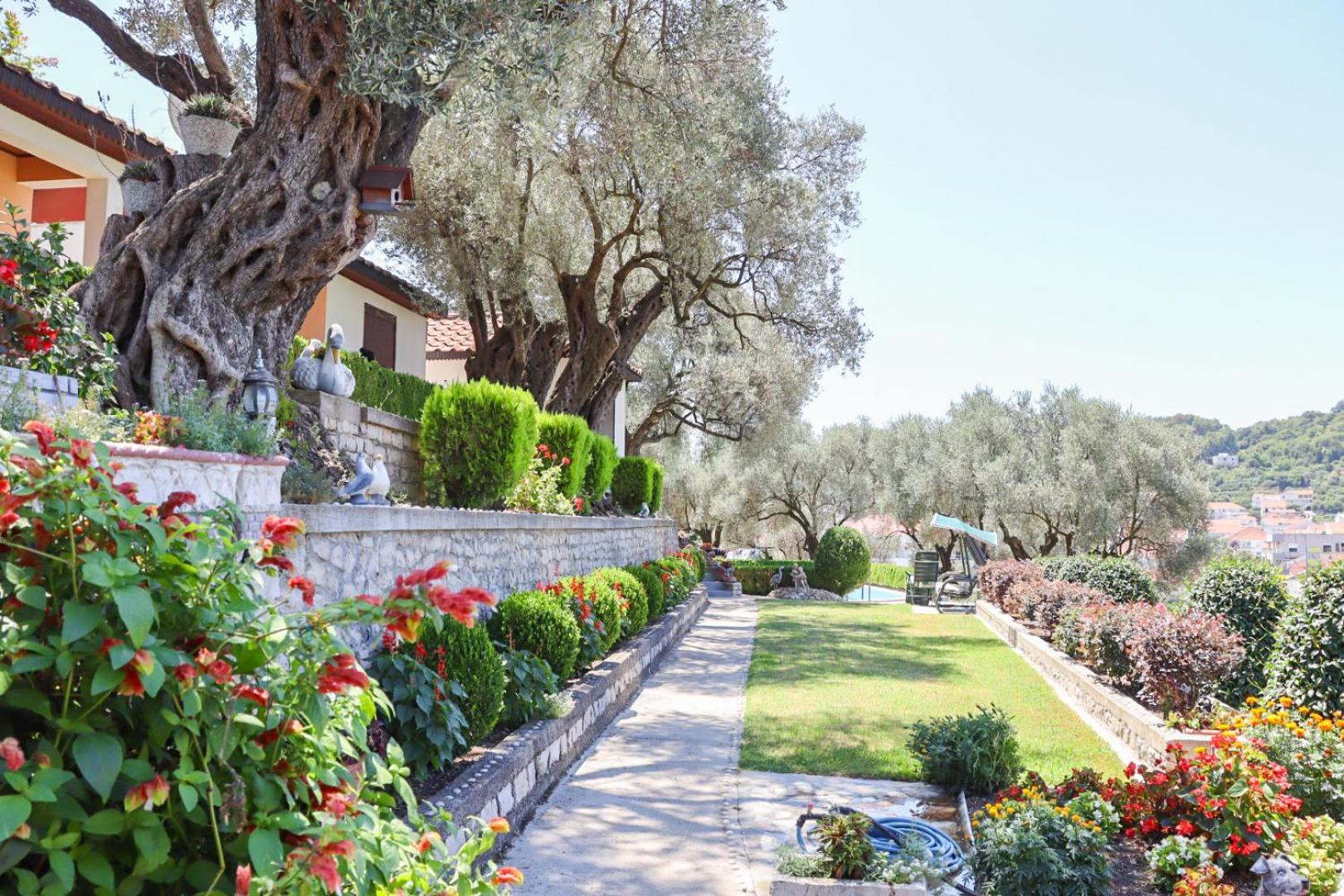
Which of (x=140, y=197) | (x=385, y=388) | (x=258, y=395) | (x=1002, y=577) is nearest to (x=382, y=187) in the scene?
(x=140, y=197)

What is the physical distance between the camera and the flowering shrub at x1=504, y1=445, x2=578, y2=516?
31.9 ft

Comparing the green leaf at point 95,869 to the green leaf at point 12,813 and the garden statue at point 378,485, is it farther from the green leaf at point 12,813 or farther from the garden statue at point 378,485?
the garden statue at point 378,485

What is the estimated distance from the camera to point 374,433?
8.35 metres

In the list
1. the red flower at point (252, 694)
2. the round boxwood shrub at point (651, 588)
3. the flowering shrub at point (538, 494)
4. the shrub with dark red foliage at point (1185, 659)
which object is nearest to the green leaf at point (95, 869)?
the red flower at point (252, 694)

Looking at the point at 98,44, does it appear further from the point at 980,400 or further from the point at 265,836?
the point at 980,400

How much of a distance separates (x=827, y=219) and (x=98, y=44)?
1104cm

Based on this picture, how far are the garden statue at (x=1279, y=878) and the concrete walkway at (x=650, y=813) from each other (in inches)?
83.6

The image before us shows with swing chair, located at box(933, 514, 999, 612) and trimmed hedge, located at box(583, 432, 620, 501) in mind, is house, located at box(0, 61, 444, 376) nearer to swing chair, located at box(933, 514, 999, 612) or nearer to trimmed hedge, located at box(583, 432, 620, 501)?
trimmed hedge, located at box(583, 432, 620, 501)

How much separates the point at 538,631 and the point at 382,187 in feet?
11.2

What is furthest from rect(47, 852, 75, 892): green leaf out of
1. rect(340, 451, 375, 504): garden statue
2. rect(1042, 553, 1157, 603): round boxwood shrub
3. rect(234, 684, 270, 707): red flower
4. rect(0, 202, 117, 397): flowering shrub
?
rect(1042, 553, 1157, 603): round boxwood shrub

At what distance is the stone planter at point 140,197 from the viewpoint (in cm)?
686

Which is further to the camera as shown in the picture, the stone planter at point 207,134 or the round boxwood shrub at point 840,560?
the round boxwood shrub at point 840,560

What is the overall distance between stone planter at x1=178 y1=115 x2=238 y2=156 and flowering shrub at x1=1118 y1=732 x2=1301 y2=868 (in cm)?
738

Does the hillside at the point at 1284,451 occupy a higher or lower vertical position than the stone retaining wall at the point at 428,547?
higher
